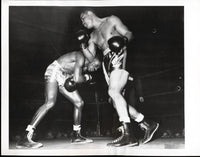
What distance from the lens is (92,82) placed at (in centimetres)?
141

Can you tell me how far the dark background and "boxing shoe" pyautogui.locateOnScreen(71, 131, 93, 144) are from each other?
26 millimetres

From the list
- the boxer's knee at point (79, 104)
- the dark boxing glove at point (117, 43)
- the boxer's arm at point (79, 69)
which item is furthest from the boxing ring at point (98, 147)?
the dark boxing glove at point (117, 43)

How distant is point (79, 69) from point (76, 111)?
0.17m

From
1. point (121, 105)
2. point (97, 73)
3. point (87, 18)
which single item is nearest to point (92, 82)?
point (97, 73)

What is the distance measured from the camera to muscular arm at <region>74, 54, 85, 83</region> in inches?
55.1

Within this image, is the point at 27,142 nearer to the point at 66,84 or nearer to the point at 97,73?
the point at 66,84

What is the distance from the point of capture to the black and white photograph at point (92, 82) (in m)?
1.40

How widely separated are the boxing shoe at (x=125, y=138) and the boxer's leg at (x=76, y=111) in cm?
11

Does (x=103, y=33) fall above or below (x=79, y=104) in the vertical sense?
above

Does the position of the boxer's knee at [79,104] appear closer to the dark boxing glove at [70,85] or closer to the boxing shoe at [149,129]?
the dark boxing glove at [70,85]

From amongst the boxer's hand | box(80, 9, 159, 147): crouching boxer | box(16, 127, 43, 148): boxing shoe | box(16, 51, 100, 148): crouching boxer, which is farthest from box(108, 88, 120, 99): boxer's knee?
box(16, 127, 43, 148): boxing shoe

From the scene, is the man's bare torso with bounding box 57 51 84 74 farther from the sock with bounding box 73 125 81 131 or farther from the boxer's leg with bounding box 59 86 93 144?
the sock with bounding box 73 125 81 131
